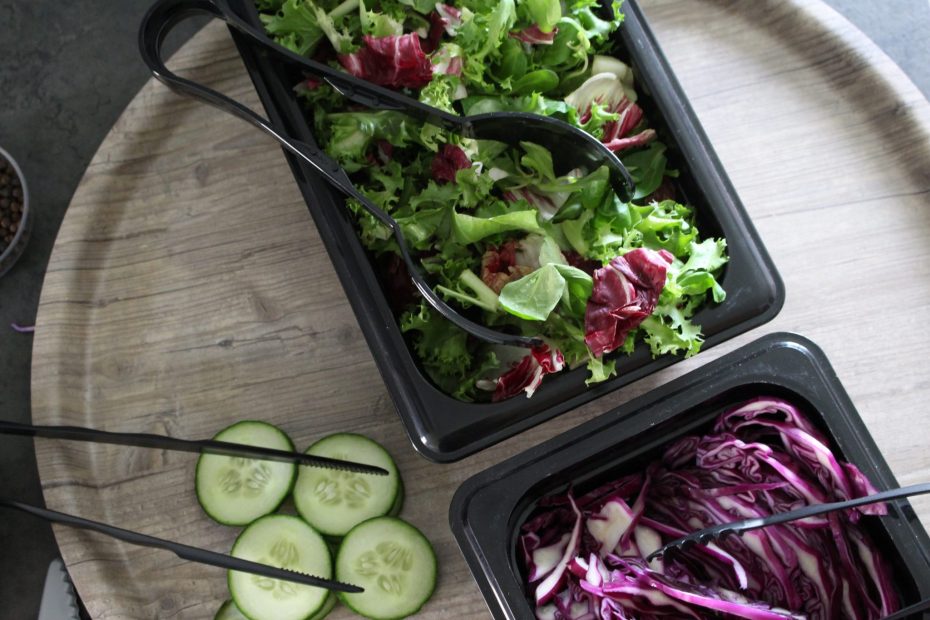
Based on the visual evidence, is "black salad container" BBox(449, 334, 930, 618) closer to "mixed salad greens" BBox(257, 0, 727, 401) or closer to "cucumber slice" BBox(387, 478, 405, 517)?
"mixed salad greens" BBox(257, 0, 727, 401)

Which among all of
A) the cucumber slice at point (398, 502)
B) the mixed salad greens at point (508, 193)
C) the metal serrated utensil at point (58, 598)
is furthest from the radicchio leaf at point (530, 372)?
the metal serrated utensil at point (58, 598)

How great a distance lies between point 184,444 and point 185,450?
0.15ft

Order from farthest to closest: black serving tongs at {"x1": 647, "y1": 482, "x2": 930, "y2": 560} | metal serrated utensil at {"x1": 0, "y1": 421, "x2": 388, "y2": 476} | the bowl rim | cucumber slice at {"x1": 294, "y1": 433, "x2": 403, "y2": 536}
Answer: the bowl rim < cucumber slice at {"x1": 294, "y1": 433, "x2": 403, "y2": 536} < metal serrated utensil at {"x1": 0, "y1": 421, "x2": 388, "y2": 476} < black serving tongs at {"x1": 647, "y1": 482, "x2": 930, "y2": 560}

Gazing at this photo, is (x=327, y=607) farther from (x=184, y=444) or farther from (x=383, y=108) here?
(x=383, y=108)

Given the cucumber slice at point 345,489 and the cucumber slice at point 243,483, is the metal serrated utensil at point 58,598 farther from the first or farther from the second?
the cucumber slice at point 345,489

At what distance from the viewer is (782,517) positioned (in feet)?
5.28

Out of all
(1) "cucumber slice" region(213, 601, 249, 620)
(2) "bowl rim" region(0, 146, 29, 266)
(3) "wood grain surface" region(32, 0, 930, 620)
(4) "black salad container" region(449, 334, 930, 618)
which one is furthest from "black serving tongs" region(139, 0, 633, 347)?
(2) "bowl rim" region(0, 146, 29, 266)

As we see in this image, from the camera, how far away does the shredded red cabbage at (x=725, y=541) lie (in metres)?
1.68

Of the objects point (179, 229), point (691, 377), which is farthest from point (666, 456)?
point (179, 229)

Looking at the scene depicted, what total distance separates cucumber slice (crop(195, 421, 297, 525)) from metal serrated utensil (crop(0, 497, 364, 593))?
19 cm

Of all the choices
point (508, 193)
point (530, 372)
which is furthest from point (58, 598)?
point (508, 193)

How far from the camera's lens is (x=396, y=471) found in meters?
2.00

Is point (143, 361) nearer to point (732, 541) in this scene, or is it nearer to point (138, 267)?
point (138, 267)

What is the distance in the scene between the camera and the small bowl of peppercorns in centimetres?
261
